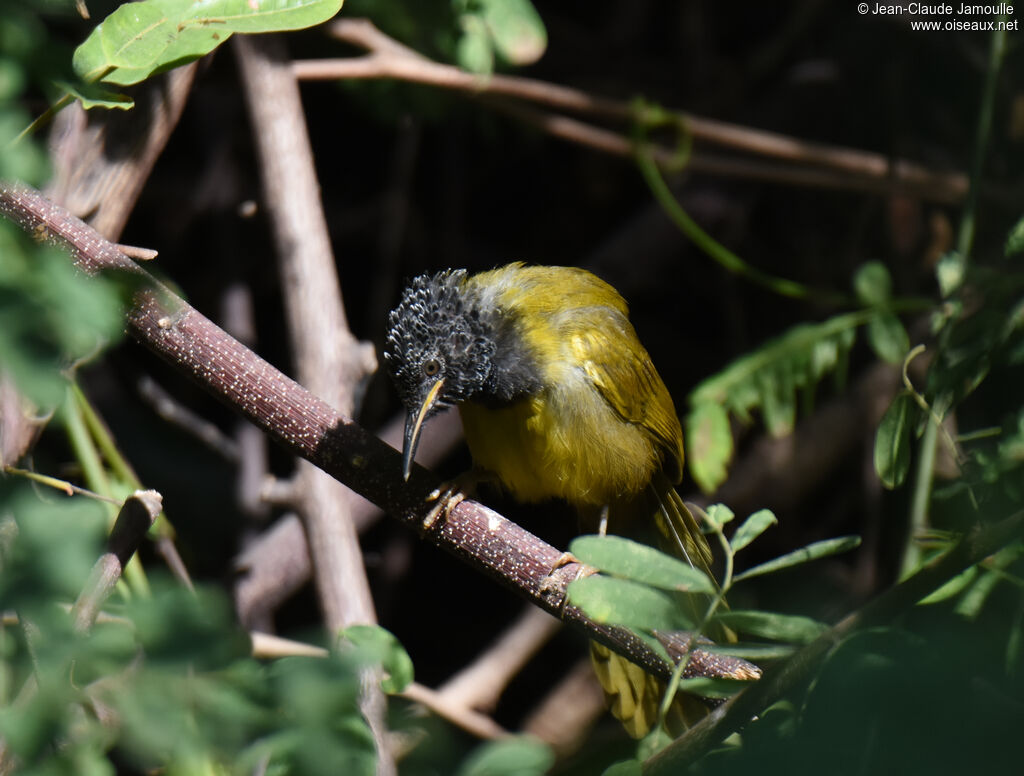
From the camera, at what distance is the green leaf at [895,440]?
1.66 metres

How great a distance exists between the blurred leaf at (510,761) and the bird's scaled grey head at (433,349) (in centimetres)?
113

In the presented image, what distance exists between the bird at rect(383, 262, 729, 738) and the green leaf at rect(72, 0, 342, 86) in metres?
1.02

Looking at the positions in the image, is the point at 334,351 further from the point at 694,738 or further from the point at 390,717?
the point at 694,738

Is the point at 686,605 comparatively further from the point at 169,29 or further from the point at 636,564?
the point at 169,29

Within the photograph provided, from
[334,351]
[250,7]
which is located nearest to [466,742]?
[334,351]

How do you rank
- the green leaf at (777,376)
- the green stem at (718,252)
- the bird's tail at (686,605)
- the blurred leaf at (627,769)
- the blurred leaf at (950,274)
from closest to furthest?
1. the blurred leaf at (627,769)
2. the blurred leaf at (950,274)
3. the bird's tail at (686,605)
4. the green leaf at (777,376)
5. the green stem at (718,252)

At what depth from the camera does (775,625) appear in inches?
54.4

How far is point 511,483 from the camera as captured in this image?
270 cm

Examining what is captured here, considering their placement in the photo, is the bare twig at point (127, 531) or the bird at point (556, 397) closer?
the bare twig at point (127, 531)

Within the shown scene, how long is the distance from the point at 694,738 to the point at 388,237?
281cm

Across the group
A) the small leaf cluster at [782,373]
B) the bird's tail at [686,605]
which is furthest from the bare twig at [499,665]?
the small leaf cluster at [782,373]

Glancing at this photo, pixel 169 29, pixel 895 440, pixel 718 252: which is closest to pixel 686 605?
pixel 895 440

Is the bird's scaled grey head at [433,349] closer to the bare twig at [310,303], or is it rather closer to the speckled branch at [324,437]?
the bare twig at [310,303]

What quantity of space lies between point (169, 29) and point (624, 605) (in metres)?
1.00
